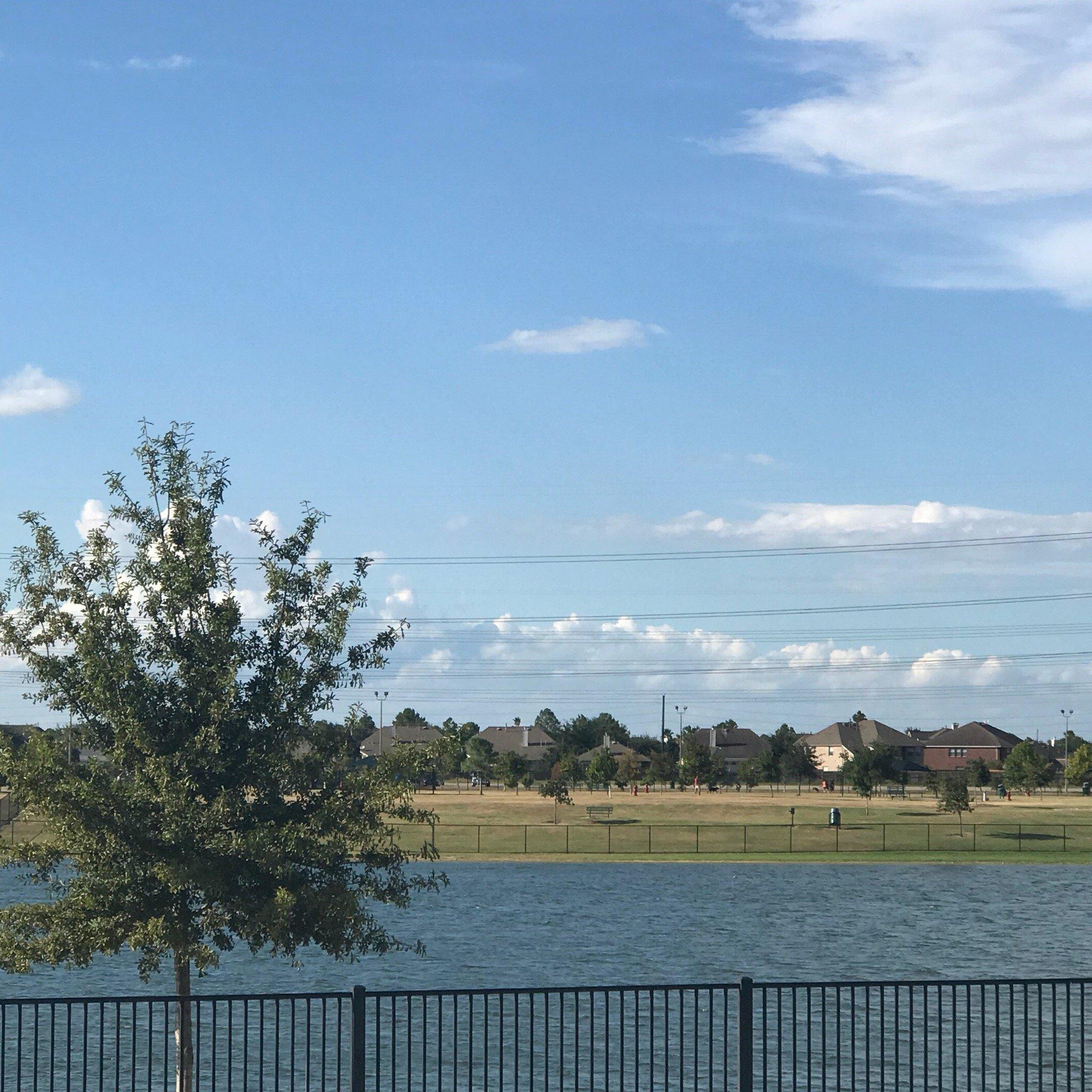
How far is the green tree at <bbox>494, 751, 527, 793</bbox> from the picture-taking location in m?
153

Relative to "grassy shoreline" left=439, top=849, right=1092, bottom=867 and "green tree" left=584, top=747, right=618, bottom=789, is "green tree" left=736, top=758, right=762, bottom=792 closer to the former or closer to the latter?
"green tree" left=584, top=747, right=618, bottom=789

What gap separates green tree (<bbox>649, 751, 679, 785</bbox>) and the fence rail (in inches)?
2204

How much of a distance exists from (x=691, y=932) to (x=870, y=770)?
7101 centimetres

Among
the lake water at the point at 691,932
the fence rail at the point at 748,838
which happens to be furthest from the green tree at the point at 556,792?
the lake water at the point at 691,932

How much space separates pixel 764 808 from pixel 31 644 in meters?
102

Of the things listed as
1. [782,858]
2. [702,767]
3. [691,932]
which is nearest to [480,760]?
[702,767]

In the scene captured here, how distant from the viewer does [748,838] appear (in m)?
91.1

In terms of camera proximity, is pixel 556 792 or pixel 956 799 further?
pixel 556 792

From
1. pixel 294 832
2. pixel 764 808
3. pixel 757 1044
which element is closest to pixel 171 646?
pixel 294 832

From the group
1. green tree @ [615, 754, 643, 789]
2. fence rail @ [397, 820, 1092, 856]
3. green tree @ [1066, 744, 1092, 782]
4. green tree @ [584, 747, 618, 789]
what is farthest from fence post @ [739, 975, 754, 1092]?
green tree @ [1066, 744, 1092, 782]

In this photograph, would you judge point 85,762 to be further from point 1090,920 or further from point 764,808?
point 764,808

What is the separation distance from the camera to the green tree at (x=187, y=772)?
15656mm

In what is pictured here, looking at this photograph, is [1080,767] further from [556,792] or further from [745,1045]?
[745,1045]

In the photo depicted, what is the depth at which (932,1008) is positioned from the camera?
34500 millimetres
